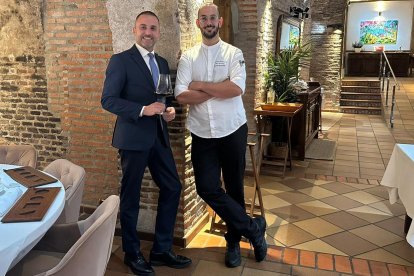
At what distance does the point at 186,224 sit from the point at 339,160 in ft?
12.2

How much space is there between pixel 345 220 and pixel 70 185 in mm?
2724

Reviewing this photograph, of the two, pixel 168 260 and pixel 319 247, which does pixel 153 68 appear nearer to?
pixel 168 260

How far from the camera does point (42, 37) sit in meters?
3.87

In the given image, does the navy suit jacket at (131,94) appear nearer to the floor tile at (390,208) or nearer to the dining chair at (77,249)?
the dining chair at (77,249)

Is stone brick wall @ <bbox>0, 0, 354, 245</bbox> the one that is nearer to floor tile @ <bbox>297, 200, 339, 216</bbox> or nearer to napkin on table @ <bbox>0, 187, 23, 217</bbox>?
floor tile @ <bbox>297, 200, 339, 216</bbox>

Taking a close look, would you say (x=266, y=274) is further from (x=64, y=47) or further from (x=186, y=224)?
(x=64, y=47)

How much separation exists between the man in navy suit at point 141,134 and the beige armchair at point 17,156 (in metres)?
0.74

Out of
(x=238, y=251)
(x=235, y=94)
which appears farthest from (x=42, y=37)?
(x=238, y=251)

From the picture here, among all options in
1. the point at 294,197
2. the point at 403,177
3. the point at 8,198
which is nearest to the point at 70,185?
the point at 8,198

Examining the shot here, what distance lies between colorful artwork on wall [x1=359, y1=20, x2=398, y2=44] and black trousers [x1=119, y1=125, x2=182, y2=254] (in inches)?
626

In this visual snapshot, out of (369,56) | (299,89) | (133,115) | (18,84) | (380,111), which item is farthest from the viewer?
(369,56)

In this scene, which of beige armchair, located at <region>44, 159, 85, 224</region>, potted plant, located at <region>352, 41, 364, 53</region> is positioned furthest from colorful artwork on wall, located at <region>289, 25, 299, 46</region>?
potted plant, located at <region>352, 41, 364, 53</region>

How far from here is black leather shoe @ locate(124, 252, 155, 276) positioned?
2869 millimetres

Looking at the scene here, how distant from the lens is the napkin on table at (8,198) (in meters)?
1.90
